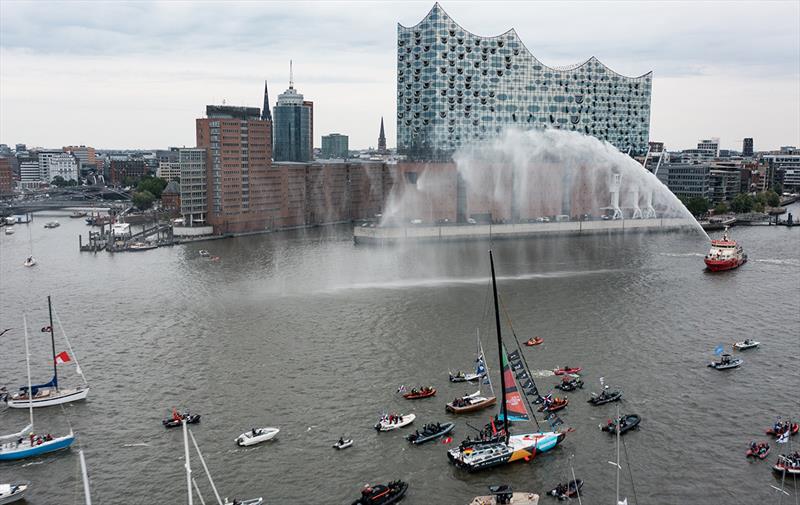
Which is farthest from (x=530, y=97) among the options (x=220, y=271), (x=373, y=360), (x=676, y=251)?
(x=373, y=360)

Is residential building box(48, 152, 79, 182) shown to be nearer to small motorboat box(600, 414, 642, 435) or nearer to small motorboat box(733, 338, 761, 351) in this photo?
small motorboat box(733, 338, 761, 351)

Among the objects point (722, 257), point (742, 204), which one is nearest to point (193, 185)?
point (722, 257)

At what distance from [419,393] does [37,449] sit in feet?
47.5

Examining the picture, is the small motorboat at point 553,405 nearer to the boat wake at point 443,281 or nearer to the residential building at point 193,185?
the boat wake at point 443,281

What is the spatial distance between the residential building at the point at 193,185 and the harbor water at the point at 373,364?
61.0 ft

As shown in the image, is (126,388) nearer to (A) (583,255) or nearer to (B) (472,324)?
(B) (472,324)

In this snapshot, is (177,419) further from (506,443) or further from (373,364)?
(506,443)

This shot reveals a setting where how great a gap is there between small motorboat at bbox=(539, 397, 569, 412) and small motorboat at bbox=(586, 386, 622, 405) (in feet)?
3.69

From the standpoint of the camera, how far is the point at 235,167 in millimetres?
87250

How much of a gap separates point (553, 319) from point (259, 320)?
56.4ft

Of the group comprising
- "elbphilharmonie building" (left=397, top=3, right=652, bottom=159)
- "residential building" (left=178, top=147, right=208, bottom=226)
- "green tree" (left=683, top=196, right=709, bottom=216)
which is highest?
"elbphilharmonie building" (left=397, top=3, right=652, bottom=159)

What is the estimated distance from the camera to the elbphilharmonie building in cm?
9331

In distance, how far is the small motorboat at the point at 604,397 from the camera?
30.8 m

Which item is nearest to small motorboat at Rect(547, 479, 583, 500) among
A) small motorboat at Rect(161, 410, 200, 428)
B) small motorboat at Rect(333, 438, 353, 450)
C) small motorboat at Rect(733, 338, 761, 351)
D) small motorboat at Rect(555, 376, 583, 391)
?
small motorboat at Rect(333, 438, 353, 450)
